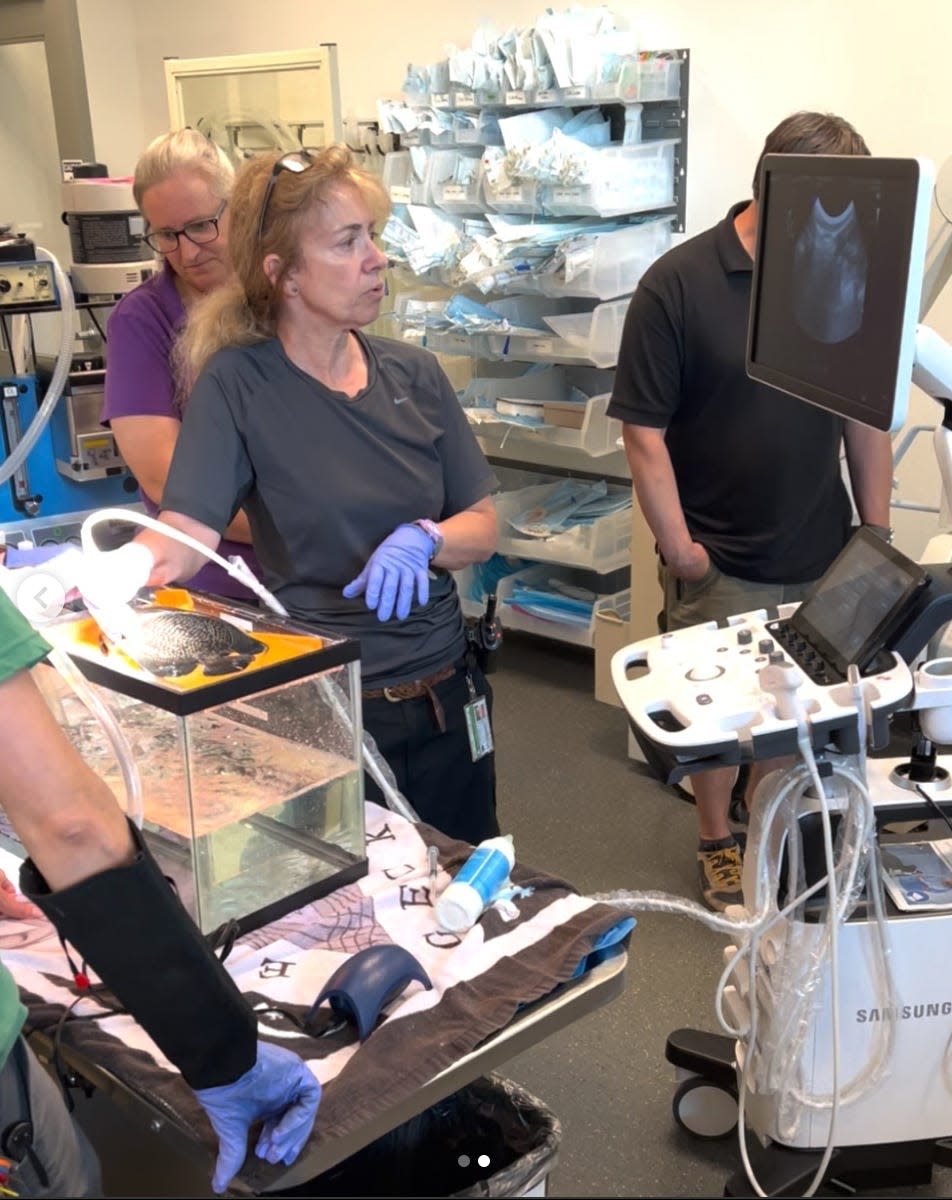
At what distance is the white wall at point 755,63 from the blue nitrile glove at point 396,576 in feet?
6.62

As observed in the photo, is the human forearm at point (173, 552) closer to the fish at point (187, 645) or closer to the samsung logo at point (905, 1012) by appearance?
the fish at point (187, 645)

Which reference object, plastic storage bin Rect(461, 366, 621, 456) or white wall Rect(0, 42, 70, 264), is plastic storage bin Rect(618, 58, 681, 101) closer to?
plastic storage bin Rect(461, 366, 621, 456)

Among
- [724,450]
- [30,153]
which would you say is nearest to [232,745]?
[724,450]

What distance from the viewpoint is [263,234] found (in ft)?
5.97

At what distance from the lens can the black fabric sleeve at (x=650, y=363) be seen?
2.48 meters

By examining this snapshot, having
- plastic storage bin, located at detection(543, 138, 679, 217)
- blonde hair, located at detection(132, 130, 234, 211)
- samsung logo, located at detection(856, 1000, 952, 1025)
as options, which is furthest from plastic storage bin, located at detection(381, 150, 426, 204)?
samsung logo, located at detection(856, 1000, 952, 1025)

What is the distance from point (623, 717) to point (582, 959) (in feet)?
7.89

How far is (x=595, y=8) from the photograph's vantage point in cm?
363

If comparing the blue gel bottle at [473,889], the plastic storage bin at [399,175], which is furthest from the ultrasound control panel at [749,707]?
the plastic storage bin at [399,175]

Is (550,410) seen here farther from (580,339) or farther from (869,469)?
(869,469)

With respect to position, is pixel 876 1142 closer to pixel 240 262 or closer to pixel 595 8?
pixel 240 262

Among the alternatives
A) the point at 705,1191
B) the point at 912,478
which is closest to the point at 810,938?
the point at 705,1191

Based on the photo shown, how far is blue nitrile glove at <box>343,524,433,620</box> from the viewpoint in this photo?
1695mm

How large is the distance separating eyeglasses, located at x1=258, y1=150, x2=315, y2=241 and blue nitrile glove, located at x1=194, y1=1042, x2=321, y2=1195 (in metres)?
1.18
